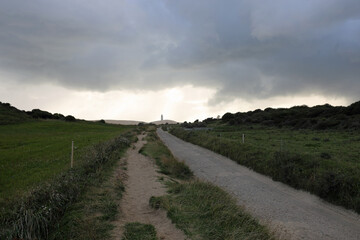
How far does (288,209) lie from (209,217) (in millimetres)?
4903

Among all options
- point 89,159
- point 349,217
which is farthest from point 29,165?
point 349,217

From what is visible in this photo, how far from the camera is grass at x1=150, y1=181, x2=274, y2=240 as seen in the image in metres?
7.93

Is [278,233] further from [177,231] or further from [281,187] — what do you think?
[281,187]

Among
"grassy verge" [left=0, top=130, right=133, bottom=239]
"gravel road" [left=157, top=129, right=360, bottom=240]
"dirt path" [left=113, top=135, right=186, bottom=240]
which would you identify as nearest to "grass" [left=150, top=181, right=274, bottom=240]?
"dirt path" [left=113, top=135, right=186, bottom=240]

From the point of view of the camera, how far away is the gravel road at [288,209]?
9875 millimetres

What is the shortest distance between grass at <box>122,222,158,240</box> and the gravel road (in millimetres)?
4197

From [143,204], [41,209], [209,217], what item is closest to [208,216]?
[209,217]

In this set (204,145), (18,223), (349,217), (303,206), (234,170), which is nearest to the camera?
(18,223)

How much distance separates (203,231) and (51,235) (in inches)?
166

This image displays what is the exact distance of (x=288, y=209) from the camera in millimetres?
12172

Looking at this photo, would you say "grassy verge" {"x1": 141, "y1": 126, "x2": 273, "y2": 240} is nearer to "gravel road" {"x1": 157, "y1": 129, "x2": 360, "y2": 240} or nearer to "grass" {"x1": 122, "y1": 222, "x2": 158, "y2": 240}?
"grass" {"x1": 122, "y1": 222, "x2": 158, "y2": 240}

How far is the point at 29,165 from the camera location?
17750 millimetres

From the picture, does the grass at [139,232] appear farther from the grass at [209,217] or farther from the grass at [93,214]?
the grass at [209,217]

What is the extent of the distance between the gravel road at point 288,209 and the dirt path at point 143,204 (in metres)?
3.63
